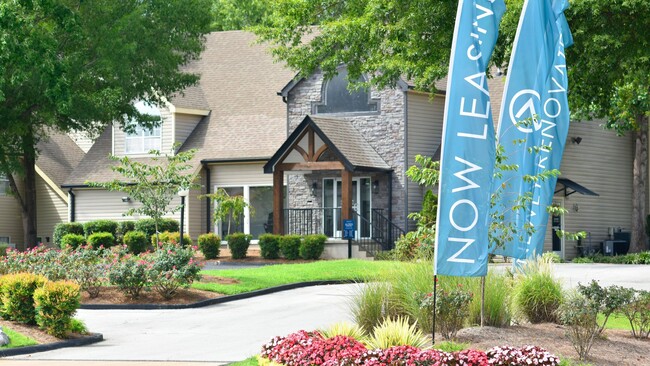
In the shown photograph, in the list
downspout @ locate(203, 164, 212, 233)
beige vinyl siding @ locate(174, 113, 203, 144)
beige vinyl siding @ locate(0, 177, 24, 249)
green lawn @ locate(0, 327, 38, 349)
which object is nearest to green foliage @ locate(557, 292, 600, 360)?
green lawn @ locate(0, 327, 38, 349)

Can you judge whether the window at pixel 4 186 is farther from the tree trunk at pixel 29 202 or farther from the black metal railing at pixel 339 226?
the black metal railing at pixel 339 226

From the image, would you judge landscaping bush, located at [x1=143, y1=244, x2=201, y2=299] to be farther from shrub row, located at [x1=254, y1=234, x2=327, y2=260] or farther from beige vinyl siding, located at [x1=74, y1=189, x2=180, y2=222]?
beige vinyl siding, located at [x1=74, y1=189, x2=180, y2=222]

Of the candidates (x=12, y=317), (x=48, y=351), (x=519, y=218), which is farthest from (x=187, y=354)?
(x=519, y=218)

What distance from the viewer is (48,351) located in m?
17.1

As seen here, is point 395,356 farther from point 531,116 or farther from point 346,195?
point 346,195

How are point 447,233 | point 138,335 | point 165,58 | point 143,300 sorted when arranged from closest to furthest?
point 447,233, point 138,335, point 143,300, point 165,58

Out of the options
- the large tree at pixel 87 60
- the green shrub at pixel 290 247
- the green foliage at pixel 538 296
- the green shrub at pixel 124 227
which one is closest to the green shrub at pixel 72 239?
the green shrub at pixel 124 227

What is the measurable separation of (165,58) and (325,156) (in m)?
6.53

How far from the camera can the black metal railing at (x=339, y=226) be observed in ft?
124

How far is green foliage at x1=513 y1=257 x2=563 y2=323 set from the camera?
53.8ft

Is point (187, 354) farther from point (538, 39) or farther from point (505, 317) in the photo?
point (538, 39)

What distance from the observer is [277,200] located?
38.2m

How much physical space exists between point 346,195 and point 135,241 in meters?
7.59

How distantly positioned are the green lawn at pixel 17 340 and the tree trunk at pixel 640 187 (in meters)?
28.6
